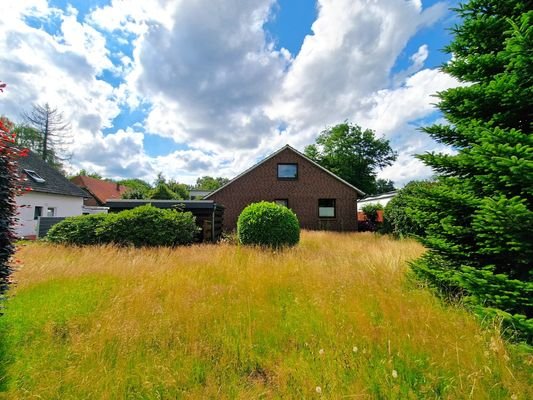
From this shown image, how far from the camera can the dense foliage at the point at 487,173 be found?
273 cm

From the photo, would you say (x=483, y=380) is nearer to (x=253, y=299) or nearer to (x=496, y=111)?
(x=253, y=299)

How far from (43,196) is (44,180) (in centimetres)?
196

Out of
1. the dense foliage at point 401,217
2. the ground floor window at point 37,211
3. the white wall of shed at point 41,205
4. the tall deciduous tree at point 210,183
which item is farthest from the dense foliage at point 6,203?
the tall deciduous tree at point 210,183

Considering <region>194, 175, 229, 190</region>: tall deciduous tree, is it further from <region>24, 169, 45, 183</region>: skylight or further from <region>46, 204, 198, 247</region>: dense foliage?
<region>46, 204, 198, 247</region>: dense foliage

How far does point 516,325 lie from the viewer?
261 cm

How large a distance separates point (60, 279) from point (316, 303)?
4872mm

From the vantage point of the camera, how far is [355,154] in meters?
42.7

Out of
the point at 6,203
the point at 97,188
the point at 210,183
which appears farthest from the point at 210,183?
the point at 6,203

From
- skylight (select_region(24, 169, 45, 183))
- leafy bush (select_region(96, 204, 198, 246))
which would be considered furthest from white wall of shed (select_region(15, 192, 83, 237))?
leafy bush (select_region(96, 204, 198, 246))

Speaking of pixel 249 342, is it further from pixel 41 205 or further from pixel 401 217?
pixel 41 205

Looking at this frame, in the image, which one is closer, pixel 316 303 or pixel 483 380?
pixel 483 380

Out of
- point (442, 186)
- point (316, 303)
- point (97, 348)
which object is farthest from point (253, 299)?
point (442, 186)

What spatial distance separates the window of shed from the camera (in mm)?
19875

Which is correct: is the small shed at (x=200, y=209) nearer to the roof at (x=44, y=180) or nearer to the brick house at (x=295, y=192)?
the brick house at (x=295, y=192)
